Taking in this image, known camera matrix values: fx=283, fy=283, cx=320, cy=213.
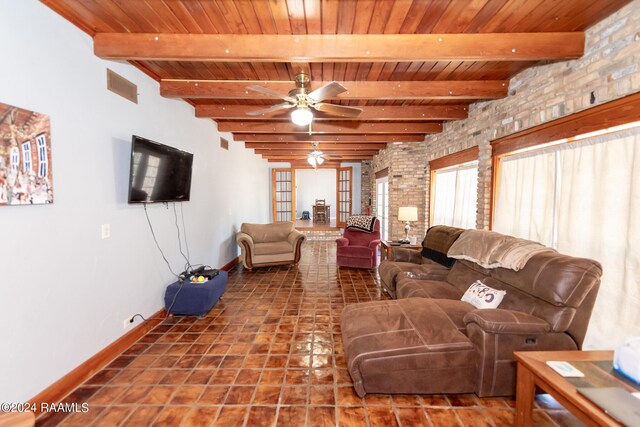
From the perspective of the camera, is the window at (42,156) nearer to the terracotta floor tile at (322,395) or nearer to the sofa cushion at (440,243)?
the terracotta floor tile at (322,395)

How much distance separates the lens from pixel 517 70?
2889mm

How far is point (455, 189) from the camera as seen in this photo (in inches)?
180

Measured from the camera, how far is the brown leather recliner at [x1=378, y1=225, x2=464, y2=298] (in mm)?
3447

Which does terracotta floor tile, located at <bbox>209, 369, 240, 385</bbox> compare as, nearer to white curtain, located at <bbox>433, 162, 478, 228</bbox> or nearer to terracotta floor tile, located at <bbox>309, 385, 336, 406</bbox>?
terracotta floor tile, located at <bbox>309, 385, 336, 406</bbox>

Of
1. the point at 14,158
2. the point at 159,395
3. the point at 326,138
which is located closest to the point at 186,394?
the point at 159,395

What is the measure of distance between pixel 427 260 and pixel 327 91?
105 inches

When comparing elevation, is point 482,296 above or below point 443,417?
above

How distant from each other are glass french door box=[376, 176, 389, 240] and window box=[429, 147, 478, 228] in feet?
5.67

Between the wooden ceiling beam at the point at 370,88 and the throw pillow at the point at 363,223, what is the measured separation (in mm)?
2779

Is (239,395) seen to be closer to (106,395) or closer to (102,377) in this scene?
(106,395)

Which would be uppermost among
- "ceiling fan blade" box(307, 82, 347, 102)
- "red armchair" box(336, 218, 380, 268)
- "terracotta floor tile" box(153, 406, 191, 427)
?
"ceiling fan blade" box(307, 82, 347, 102)

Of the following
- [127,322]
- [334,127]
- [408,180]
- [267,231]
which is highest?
[334,127]

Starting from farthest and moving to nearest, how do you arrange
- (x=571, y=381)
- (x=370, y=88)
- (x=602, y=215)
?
1. (x=370, y=88)
2. (x=602, y=215)
3. (x=571, y=381)

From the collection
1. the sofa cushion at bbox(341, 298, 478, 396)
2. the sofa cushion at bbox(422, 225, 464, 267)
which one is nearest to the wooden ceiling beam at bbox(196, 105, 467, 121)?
the sofa cushion at bbox(422, 225, 464, 267)
